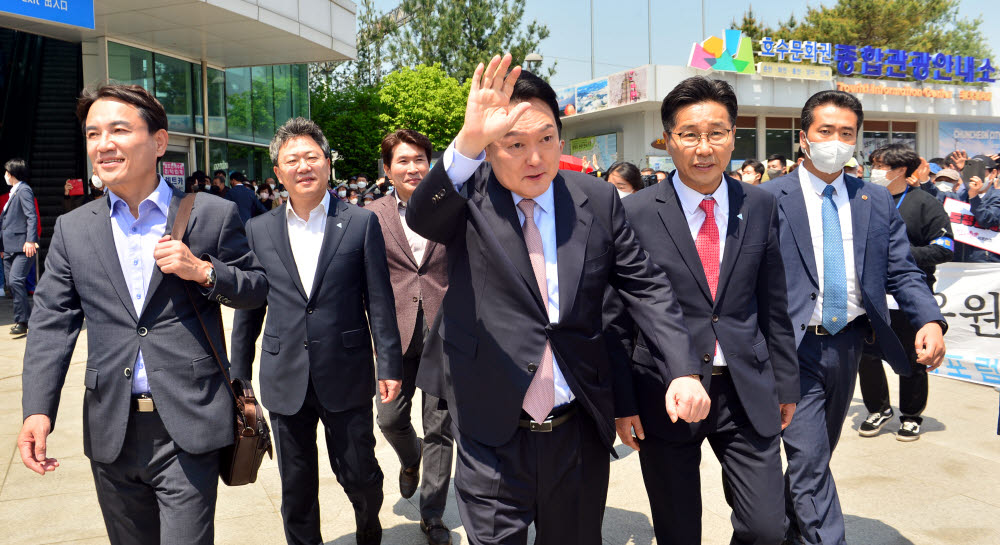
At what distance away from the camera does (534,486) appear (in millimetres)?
2529

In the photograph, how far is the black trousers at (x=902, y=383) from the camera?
5227mm

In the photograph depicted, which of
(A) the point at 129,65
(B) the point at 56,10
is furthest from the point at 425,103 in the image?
(B) the point at 56,10

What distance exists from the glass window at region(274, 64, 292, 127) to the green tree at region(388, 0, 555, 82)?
23.5 meters

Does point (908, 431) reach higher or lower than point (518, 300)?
lower

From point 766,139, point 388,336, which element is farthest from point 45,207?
point 766,139

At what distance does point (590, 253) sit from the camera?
2578 mm

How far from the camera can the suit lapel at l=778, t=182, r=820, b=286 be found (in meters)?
3.44

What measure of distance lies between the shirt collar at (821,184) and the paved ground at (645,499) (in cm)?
181

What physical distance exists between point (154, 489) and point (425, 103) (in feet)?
120

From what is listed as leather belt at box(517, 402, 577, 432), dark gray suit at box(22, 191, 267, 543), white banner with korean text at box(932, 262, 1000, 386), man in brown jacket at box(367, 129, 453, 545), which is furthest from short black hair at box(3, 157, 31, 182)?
white banner with korean text at box(932, 262, 1000, 386)

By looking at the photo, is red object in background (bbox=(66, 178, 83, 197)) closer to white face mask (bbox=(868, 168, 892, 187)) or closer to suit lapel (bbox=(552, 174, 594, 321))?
white face mask (bbox=(868, 168, 892, 187))

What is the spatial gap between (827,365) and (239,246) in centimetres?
256

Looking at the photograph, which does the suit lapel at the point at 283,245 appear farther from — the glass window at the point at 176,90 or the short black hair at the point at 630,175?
the glass window at the point at 176,90

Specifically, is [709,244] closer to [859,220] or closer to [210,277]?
[859,220]
